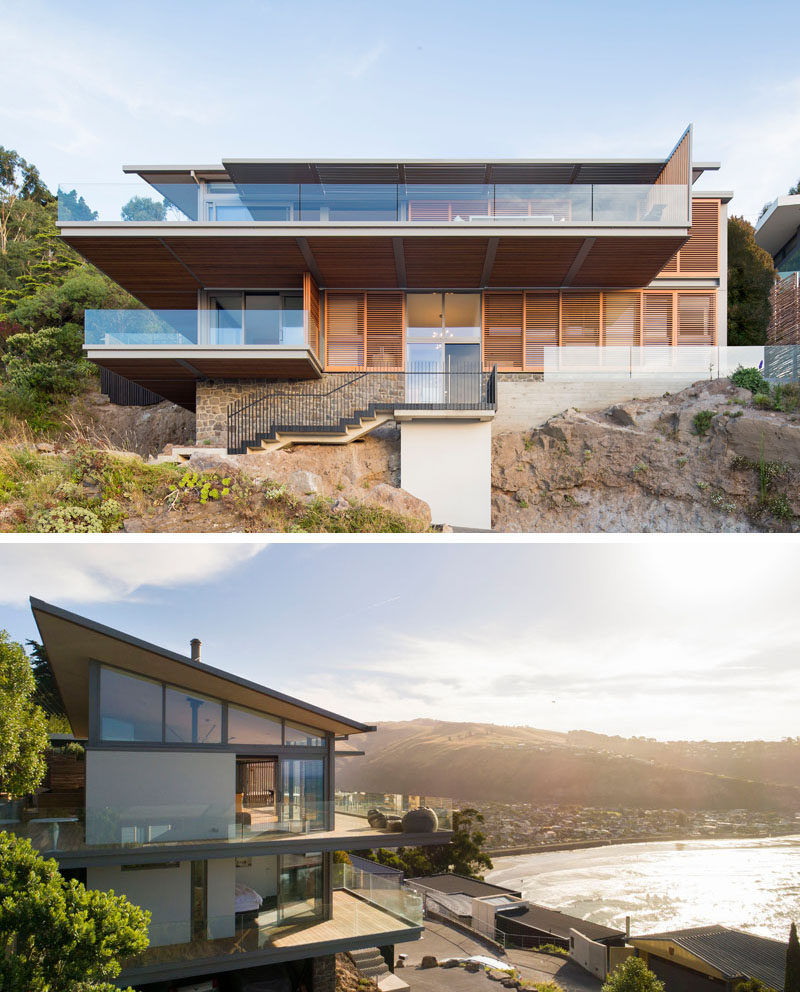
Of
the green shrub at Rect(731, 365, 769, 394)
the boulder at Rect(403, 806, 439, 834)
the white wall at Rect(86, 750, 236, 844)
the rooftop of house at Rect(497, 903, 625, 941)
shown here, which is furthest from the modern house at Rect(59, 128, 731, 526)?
the rooftop of house at Rect(497, 903, 625, 941)

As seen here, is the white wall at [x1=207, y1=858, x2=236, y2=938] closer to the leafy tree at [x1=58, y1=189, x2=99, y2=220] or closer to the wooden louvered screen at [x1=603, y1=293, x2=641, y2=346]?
the leafy tree at [x1=58, y1=189, x2=99, y2=220]

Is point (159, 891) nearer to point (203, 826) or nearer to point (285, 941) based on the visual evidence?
point (203, 826)

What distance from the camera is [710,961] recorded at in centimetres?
2311

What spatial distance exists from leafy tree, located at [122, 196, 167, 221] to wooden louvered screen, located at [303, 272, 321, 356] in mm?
3396

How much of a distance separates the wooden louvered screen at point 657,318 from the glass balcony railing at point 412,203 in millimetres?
2907

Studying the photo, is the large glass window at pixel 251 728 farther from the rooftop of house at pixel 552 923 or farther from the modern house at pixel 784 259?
the rooftop of house at pixel 552 923

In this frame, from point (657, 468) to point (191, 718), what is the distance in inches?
412

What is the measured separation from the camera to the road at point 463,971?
19219mm

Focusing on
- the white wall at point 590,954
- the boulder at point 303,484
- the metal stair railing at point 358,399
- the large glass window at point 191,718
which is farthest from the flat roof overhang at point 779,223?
the white wall at point 590,954

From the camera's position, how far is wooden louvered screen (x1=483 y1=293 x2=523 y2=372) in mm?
18062

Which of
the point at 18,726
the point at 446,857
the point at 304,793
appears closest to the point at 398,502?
the point at 304,793

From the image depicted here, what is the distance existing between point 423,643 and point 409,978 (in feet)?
83.6

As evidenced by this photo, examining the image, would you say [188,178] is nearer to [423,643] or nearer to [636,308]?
[636,308]

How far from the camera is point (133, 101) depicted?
25.7 metres
